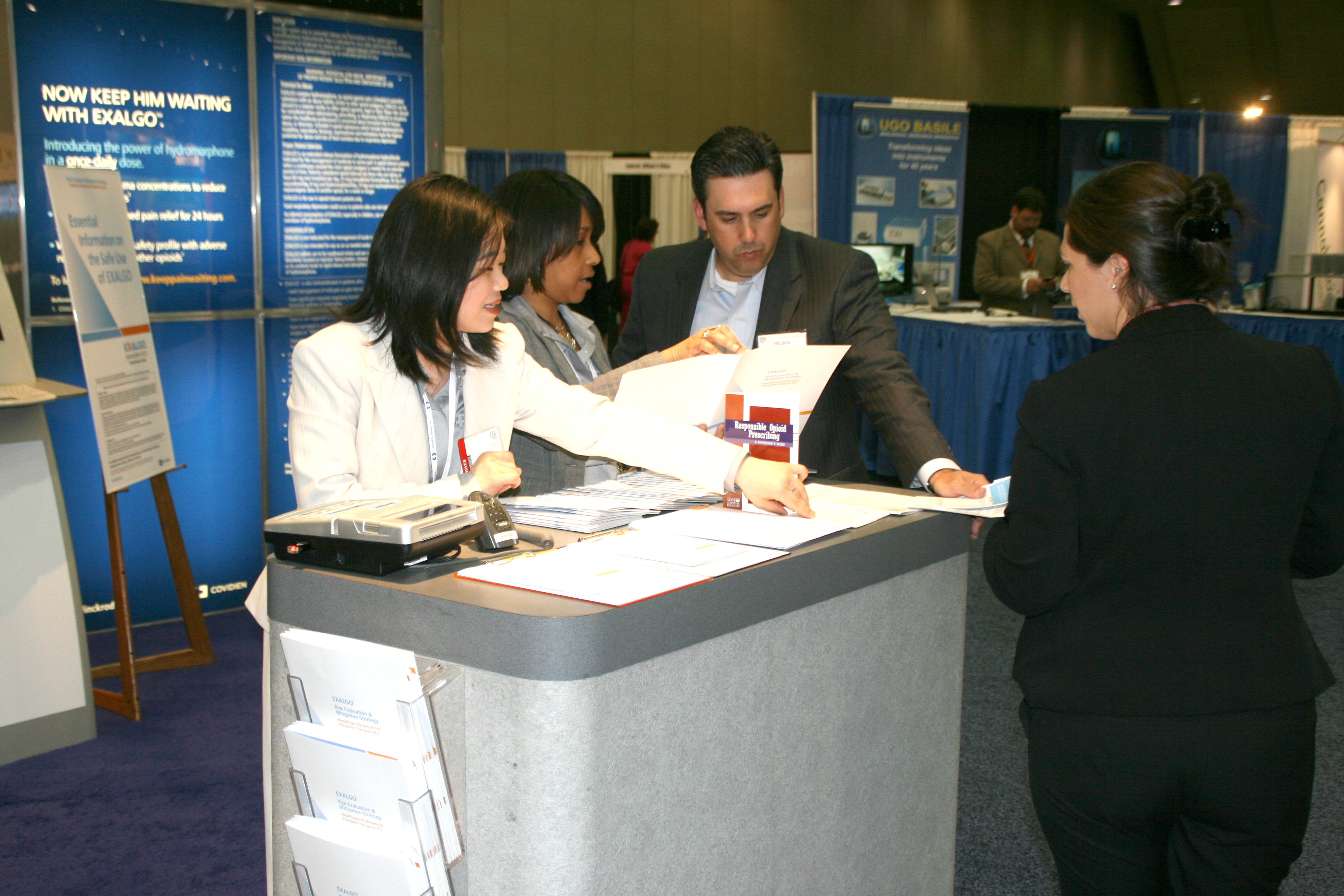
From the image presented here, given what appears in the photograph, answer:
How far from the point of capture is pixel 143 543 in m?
4.29

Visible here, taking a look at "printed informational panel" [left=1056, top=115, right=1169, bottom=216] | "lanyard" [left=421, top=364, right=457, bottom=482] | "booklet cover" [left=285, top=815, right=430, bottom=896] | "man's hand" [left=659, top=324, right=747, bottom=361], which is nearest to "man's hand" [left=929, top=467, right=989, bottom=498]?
"man's hand" [left=659, top=324, right=747, bottom=361]

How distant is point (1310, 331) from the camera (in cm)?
602

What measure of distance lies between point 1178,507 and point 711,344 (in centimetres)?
113

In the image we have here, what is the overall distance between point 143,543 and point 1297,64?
14010mm

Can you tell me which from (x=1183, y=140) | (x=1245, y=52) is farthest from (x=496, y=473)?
(x=1245, y=52)

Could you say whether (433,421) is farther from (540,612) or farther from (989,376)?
(989,376)

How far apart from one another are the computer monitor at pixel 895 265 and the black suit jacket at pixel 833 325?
5.62 m

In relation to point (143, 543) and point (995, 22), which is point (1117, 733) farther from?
point (995, 22)

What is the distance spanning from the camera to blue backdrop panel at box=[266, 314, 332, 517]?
4500 millimetres

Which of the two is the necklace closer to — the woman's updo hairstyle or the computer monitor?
the woman's updo hairstyle

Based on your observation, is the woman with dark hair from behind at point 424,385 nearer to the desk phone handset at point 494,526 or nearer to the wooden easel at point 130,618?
the desk phone handset at point 494,526

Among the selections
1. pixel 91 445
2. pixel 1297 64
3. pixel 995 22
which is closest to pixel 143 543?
pixel 91 445

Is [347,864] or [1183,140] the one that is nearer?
[347,864]

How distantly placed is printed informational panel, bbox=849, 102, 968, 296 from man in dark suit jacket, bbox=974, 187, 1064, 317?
0.65 m
